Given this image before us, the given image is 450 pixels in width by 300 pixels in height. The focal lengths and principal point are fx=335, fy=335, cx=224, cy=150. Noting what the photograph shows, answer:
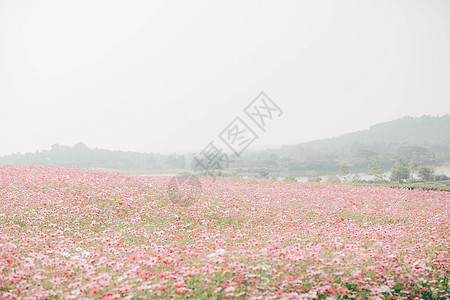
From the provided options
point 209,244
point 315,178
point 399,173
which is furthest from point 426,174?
point 209,244

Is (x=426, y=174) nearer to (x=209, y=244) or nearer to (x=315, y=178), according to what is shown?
(x=315, y=178)

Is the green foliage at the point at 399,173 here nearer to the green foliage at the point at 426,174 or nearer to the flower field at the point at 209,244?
the green foliage at the point at 426,174

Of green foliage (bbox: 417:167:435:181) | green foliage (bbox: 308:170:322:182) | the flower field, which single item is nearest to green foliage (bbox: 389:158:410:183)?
green foliage (bbox: 417:167:435:181)

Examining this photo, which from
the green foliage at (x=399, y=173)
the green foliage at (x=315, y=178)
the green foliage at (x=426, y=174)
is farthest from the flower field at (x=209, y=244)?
the green foliage at (x=315, y=178)

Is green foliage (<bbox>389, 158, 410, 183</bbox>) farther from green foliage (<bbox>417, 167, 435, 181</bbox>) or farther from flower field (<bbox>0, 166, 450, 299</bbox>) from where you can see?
flower field (<bbox>0, 166, 450, 299</bbox>)

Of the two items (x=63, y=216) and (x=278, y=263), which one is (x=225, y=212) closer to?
(x=63, y=216)

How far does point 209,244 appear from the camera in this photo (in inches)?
397

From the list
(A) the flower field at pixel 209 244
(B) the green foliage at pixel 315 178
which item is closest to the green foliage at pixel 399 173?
(B) the green foliage at pixel 315 178

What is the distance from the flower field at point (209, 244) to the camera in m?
6.66

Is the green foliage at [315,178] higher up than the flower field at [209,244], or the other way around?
the flower field at [209,244]

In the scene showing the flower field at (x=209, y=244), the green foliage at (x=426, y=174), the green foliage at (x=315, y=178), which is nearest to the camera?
the flower field at (x=209, y=244)

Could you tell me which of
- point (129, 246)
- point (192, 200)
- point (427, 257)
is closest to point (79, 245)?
point (129, 246)

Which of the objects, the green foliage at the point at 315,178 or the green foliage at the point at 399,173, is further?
the green foliage at the point at 315,178

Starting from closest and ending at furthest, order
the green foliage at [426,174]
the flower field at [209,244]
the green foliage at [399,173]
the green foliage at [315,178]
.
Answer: the flower field at [209,244] < the green foliage at [426,174] < the green foliage at [399,173] < the green foliage at [315,178]
